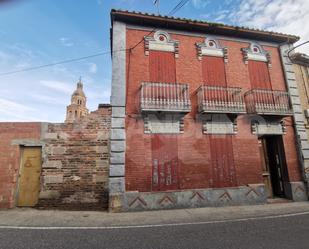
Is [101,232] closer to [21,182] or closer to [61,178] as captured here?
[61,178]

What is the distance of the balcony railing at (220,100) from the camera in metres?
8.49

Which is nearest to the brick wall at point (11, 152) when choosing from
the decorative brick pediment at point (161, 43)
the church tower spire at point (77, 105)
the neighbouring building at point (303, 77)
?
the decorative brick pediment at point (161, 43)

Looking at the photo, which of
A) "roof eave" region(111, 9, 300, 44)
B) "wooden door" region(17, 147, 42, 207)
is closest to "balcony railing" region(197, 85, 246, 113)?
"roof eave" region(111, 9, 300, 44)

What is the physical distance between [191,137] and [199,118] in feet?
3.25

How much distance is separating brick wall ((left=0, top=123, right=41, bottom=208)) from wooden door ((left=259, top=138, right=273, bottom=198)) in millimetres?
10422

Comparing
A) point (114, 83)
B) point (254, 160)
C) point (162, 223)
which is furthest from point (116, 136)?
point (254, 160)

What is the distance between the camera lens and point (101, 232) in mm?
4746

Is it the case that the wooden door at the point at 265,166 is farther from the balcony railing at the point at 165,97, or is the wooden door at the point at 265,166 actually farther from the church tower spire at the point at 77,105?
the church tower spire at the point at 77,105

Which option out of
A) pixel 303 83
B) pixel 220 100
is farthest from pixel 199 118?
pixel 303 83

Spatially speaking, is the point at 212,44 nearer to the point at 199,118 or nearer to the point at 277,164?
the point at 199,118

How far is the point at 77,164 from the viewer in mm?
7441

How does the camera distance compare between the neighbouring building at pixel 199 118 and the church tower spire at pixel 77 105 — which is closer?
the neighbouring building at pixel 199 118

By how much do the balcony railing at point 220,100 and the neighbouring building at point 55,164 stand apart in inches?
171

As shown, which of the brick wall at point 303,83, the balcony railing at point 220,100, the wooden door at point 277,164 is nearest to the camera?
the balcony railing at point 220,100
